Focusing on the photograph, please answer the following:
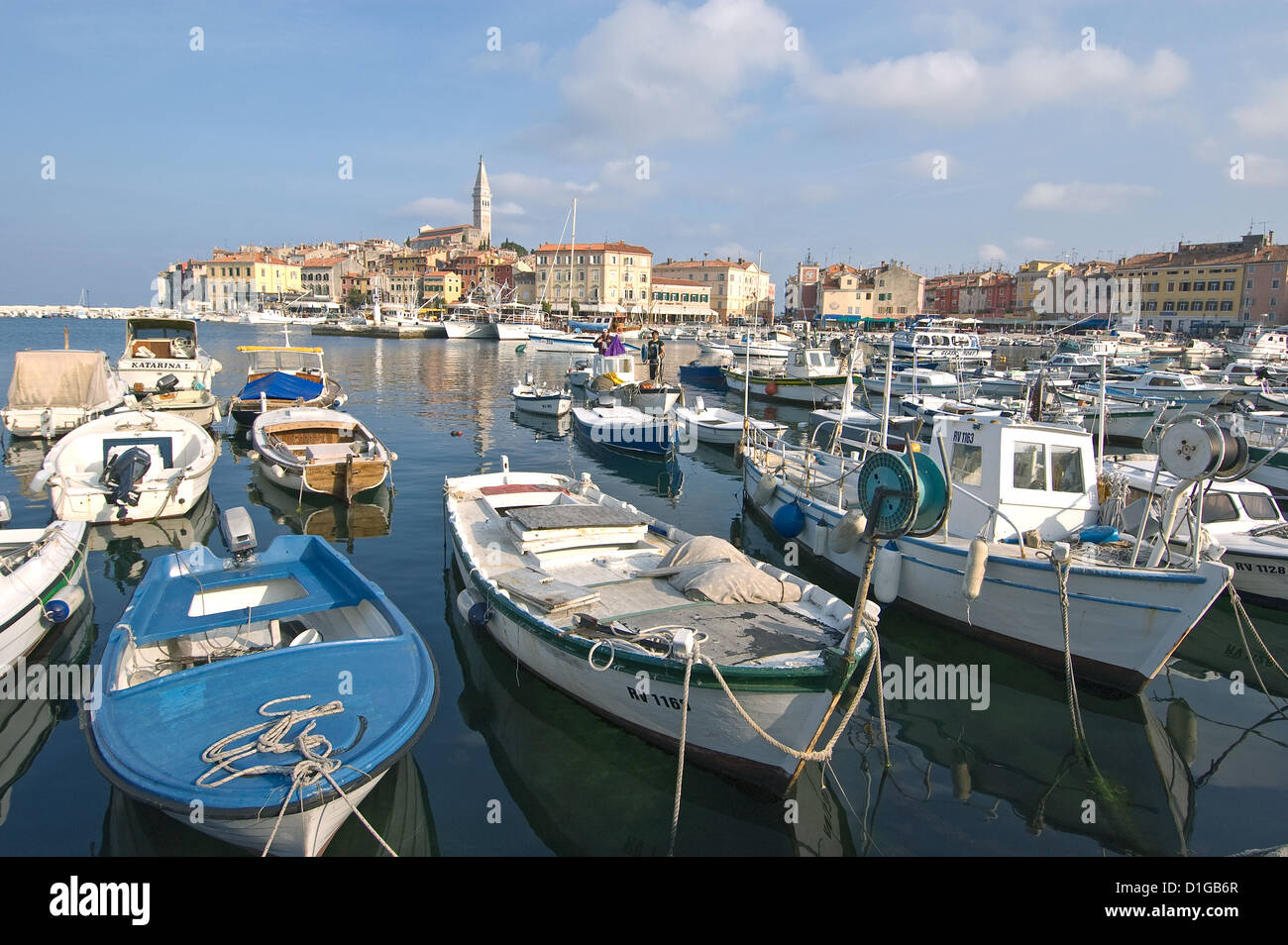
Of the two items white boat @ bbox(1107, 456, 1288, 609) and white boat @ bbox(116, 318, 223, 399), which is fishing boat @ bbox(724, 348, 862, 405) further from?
white boat @ bbox(116, 318, 223, 399)

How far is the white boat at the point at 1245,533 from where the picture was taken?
1309 cm

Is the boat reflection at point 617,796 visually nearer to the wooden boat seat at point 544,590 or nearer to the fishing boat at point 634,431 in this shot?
the wooden boat seat at point 544,590

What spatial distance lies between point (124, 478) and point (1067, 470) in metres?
19.1

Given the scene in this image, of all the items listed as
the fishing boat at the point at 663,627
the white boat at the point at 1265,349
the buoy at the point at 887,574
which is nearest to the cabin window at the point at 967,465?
the buoy at the point at 887,574

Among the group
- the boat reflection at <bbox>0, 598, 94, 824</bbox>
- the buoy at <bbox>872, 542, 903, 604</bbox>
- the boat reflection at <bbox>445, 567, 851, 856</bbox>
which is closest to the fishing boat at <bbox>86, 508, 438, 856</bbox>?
the boat reflection at <bbox>0, 598, 94, 824</bbox>

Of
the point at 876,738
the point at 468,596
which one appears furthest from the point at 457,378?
the point at 876,738

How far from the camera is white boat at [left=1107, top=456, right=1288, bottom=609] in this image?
13086mm

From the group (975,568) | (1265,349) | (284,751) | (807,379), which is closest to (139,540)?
(284,751)

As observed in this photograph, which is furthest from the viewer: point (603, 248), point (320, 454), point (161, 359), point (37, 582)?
point (603, 248)

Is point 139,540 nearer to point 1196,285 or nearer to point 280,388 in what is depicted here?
point 280,388

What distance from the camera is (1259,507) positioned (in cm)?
1467

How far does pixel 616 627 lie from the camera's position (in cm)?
817

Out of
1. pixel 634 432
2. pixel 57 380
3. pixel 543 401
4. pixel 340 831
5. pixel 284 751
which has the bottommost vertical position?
pixel 340 831
